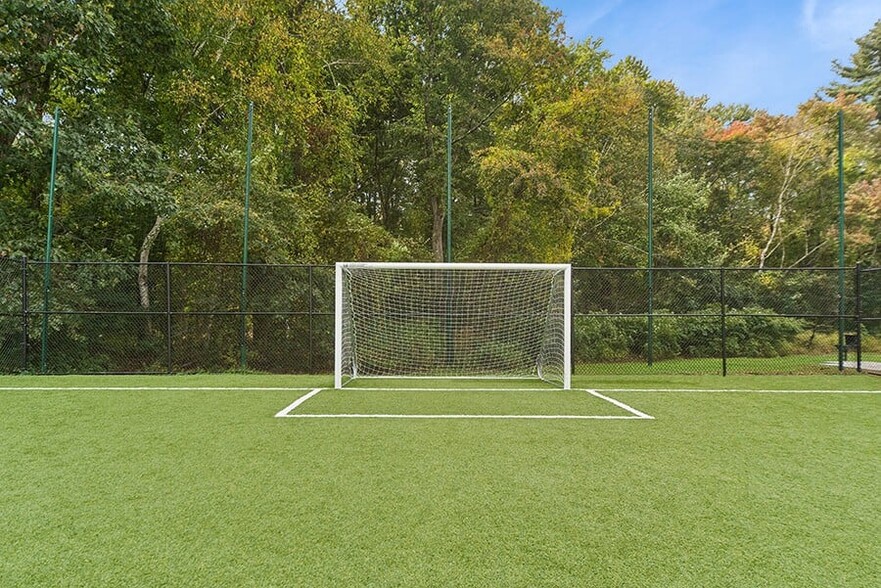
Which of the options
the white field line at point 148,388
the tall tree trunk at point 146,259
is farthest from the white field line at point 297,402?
the tall tree trunk at point 146,259

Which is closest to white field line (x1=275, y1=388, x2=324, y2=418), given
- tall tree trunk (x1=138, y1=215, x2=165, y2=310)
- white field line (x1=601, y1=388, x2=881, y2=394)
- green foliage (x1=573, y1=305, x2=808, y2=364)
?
white field line (x1=601, y1=388, x2=881, y2=394)

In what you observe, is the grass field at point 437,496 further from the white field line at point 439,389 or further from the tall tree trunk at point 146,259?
the tall tree trunk at point 146,259

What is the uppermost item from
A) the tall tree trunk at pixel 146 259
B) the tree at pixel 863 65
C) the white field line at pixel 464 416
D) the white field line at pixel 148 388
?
the tree at pixel 863 65

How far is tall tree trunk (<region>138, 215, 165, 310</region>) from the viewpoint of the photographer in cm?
872

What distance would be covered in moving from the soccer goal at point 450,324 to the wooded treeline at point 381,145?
7.55 feet

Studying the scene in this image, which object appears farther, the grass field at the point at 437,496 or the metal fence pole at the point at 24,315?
the metal fence pole at the point at 24,315

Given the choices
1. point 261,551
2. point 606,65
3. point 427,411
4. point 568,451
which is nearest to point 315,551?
point 261,551

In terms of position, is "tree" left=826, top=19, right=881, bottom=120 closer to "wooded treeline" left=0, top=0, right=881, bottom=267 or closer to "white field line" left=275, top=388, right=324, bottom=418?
"wooded treeline" left=0, top=0, right=881, bottom=267

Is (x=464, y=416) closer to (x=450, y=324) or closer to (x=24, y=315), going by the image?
(x=450, y=324)

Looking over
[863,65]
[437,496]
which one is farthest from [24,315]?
[863,65]

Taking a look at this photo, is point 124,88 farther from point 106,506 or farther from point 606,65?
point 606,65

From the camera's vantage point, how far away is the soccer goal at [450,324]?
8281mm

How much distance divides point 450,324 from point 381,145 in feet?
29.0

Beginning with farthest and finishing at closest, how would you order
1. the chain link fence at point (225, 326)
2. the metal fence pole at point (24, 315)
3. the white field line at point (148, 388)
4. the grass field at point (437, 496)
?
the chain link fence at point (225, 326) < the metal fence pole at point (24, 315) < the white field line at point (148, 388) < the grass field at point (437, 496)
